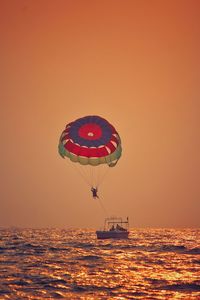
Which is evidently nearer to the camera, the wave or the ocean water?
the ocean water

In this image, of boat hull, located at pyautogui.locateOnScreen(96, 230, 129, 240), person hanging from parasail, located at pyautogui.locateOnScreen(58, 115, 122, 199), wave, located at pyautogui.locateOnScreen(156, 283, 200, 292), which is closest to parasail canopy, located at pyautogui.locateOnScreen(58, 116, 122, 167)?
person hanging from parasail, located at pyautogui.locateOnScreen(58, 115, 122, 199)

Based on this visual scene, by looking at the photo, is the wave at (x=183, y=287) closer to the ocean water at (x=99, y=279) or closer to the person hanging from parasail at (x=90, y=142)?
the ocean water at (x=99, y=279)

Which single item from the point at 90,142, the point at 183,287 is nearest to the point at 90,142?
the point at 90,142

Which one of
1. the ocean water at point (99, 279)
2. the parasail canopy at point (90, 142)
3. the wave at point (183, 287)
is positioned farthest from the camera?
the parasail canopy at point (90, 142)

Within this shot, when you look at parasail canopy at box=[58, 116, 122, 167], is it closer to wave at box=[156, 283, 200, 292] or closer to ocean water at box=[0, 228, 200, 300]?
ocean water at box=[0, 228, 200, 300]

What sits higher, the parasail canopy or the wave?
the parasail canopy

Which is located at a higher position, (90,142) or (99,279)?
(90,142)

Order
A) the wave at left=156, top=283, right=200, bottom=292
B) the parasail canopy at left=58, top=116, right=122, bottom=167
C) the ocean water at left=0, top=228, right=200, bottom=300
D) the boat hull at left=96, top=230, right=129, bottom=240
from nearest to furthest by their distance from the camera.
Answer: the ocean water at left=0, top=228, right=200, bottom=300
the wave at left=156, top=283, right=200, bottom=292
the parasail canopy at left=58, top=116, right=122, bottom=167
the boat hull at left=96, top=230, right=129, bottom=240

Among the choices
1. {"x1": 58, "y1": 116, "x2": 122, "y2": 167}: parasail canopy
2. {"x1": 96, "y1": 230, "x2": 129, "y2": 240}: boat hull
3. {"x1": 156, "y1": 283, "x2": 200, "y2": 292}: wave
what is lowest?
{"x1": 156, "y1": 283, "x2": 200, "y2": 292}: wave

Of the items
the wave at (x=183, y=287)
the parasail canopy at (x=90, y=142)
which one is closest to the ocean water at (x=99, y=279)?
the wave at (x=183, y=287)

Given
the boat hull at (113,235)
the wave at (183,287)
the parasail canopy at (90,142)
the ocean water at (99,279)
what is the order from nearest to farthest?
the ocean water at (99,279) → the wave at (183,287) → the parasail canopy at (90,142) → the boat hull at (113,235)

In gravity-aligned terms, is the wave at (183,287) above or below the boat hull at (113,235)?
below

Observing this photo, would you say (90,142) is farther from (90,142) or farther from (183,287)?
(183,287)

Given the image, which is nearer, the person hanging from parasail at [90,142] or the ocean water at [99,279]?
the ocean water at [99,279]
